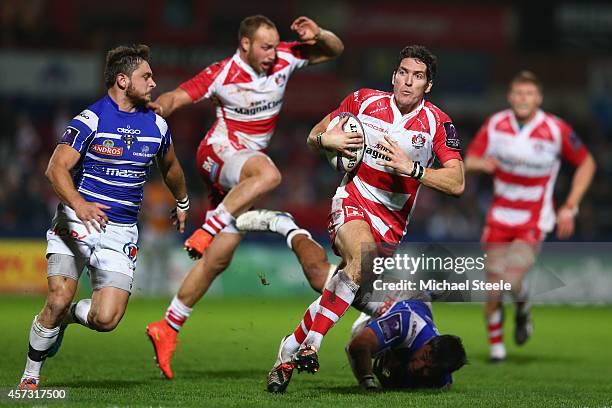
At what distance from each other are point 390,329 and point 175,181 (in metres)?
2.01

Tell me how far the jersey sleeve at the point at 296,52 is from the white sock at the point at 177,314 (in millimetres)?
2474

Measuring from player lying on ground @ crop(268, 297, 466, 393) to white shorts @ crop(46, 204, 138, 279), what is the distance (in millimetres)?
1334

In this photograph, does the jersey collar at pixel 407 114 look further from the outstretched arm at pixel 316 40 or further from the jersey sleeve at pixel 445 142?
the outstretched arm at pixel 316 40

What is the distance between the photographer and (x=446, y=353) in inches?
295

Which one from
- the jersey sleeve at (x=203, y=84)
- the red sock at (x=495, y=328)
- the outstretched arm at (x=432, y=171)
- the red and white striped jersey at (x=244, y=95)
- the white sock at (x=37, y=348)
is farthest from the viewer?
the red sock at (x=495, y=328)

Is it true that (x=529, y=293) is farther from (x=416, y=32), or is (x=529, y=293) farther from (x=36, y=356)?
(x=416, y=32)

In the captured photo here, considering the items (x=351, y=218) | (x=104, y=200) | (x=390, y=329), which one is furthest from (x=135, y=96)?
(x=390, y=329)

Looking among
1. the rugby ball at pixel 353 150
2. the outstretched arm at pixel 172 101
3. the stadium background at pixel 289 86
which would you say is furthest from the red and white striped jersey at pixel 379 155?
the stadium background at pixel 289 86

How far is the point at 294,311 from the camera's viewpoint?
16188 millimetres

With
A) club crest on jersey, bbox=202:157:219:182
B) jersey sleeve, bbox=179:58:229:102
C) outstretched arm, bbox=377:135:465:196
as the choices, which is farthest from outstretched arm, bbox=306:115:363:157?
club crest on jersey, bbox=202:157:219:182

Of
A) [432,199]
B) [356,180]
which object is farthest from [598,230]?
[356,180]

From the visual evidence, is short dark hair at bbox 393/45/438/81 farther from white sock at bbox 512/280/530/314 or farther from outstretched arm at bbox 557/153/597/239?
white sock at bbox 512/280/530/314

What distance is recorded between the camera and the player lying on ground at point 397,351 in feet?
24.6

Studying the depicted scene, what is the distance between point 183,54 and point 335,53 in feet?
46.2
